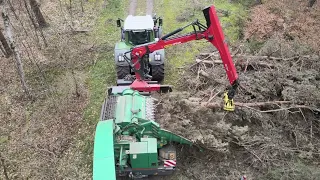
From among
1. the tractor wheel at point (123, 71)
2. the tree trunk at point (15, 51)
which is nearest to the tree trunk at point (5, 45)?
the tree trunk at point (15, 51)

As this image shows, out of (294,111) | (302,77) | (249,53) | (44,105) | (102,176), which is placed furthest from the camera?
(249,53)

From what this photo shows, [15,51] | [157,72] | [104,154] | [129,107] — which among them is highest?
[15,51]

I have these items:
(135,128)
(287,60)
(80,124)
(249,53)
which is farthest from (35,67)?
(287,60)

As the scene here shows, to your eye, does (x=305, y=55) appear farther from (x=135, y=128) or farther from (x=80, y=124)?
(x=80, y=124)

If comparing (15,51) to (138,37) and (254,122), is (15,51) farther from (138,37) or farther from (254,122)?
(254,122)

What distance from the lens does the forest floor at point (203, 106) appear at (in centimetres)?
836

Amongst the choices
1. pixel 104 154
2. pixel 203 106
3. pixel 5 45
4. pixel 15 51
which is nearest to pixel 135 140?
pixel 104 154

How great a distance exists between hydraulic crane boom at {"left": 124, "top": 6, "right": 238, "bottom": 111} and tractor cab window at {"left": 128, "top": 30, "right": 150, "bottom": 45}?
2.18 ft

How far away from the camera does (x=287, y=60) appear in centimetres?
1091

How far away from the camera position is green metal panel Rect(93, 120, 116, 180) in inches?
248

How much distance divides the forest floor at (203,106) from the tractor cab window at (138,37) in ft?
6.46

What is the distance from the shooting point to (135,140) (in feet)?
25.7

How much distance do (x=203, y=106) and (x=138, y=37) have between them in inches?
136

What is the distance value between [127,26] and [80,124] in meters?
3.67
